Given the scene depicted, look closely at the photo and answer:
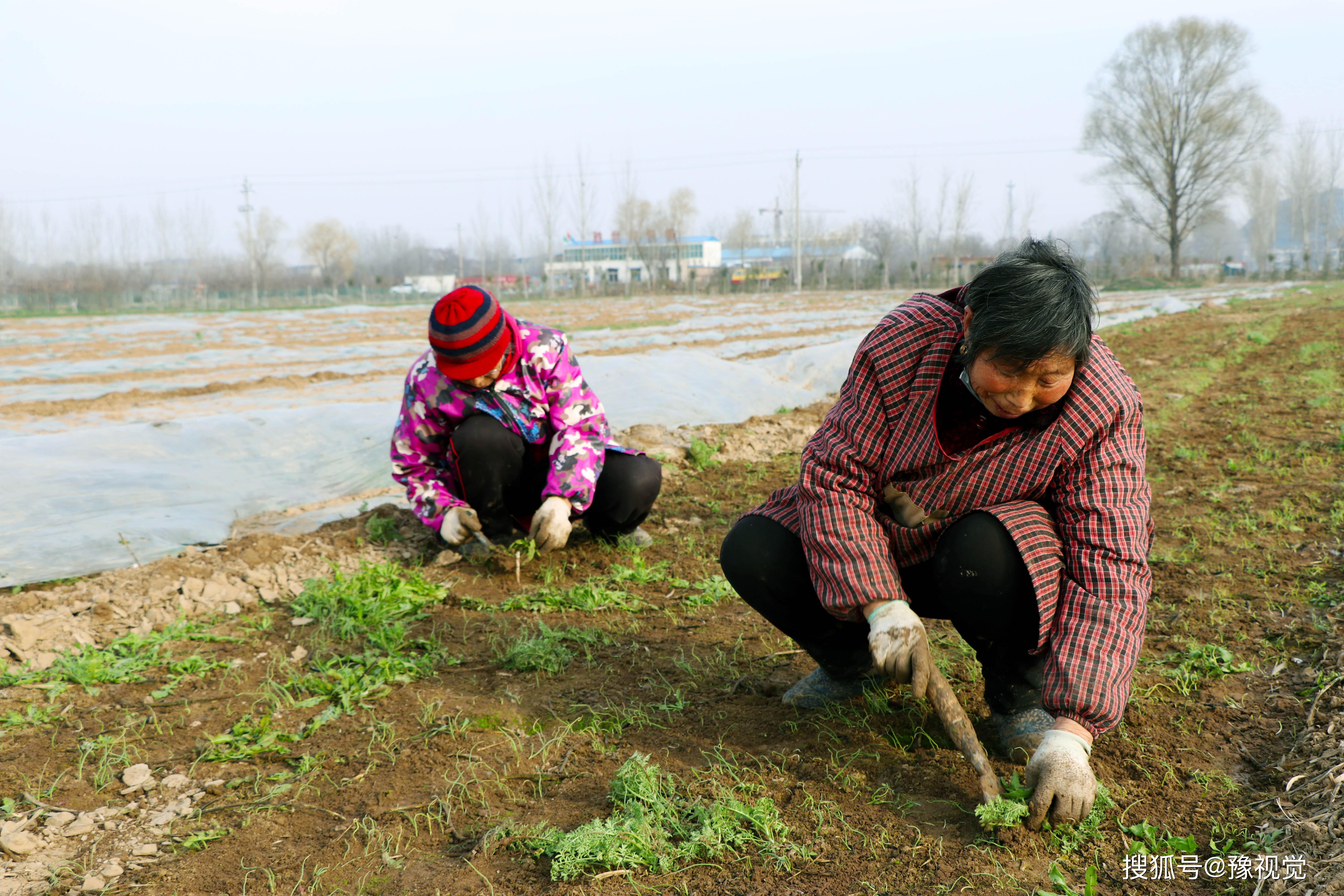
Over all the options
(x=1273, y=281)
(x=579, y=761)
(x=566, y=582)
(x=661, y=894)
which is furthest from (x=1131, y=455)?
(x=1273, y=281)

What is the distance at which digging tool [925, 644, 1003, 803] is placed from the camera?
1.70 meters

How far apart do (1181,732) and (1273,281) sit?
40295mm

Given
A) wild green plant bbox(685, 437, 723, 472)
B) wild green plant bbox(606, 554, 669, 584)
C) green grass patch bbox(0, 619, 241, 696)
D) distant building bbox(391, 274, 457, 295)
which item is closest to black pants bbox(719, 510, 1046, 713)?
wild green plant bbox(606, 554, 669, 584)

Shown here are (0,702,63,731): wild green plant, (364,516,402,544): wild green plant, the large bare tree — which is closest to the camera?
(0,702,63,731): wild green plant

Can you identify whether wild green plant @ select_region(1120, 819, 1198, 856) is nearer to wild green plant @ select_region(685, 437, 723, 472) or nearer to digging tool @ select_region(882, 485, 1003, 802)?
digging tool @ select_region(882, 485, 1003, 802)

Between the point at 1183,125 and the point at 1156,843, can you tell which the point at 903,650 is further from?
the point at 1183,125

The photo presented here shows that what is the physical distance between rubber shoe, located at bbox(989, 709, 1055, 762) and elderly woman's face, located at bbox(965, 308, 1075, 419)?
70 cm

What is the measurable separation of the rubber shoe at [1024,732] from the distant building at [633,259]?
35128 mm

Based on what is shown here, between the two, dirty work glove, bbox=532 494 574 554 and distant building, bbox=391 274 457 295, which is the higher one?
distant building, bbox=391 274 457 295

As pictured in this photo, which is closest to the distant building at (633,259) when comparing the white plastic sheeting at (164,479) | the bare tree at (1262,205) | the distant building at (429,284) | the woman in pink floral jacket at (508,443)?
the distant building at (429,284)

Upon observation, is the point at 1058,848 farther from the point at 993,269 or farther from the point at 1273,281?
the point at 1273,281

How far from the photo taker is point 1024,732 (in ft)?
6.15

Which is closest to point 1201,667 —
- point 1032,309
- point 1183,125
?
point 1032,309

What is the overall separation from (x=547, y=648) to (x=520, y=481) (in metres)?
0.84
